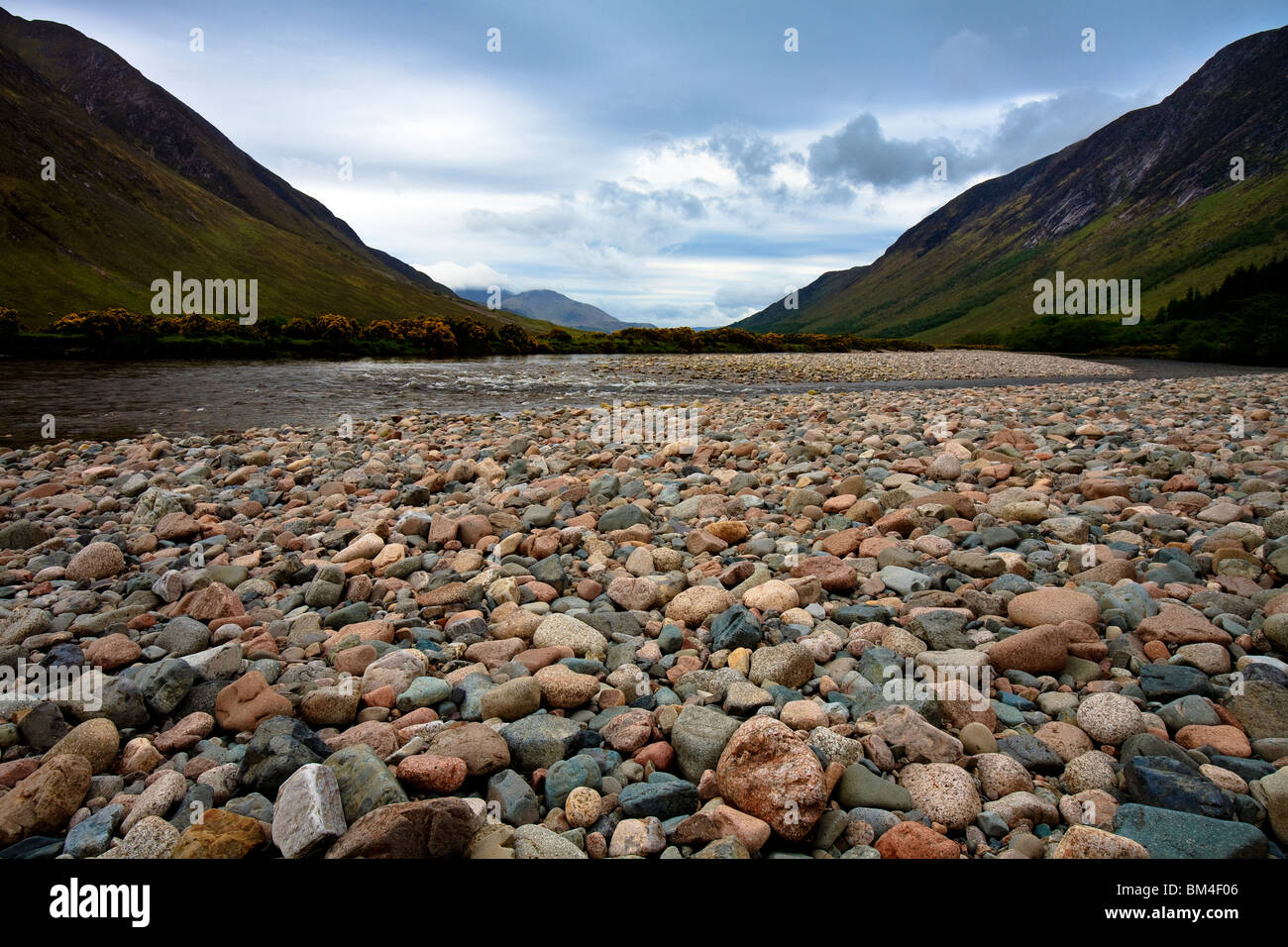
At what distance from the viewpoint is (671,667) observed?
4680 mm

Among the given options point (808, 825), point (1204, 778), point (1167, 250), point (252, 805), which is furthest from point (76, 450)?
point (1167, 250)

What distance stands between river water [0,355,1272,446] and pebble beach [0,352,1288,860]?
36.9 ft

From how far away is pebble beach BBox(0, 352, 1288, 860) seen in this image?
3055 mm

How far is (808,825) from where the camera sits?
3008mm

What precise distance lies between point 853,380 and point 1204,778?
33.5 m

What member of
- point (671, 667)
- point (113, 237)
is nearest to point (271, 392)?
point (671, 667)

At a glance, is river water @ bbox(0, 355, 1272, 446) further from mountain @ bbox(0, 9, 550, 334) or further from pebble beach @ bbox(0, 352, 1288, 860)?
mountain @ bbox(0, 9, 550, 334)

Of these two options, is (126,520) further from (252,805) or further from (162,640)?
(252,805)

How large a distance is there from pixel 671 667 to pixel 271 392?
96.3ft

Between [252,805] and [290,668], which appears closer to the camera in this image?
[252,805]

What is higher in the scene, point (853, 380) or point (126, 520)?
point (853, 380)

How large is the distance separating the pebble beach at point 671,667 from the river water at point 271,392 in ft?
36.9

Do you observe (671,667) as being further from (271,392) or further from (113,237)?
(113,237)
